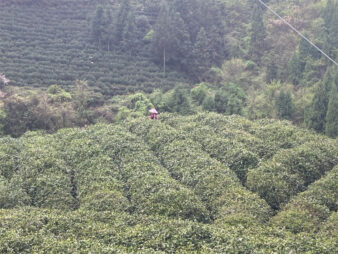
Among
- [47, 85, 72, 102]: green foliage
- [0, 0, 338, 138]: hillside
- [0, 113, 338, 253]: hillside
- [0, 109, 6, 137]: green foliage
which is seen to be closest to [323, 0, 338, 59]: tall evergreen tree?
[0, 0, 338, 138]: hillside

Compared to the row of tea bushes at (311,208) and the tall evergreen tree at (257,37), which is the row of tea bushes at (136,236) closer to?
the row of tea bushes at (311,208)

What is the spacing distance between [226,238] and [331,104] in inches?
416

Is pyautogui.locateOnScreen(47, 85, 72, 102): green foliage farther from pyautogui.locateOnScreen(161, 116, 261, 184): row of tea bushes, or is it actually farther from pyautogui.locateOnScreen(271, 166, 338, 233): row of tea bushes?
pyautogui.locateOnScreen(271, 166, 338, 233): row of tea bushes

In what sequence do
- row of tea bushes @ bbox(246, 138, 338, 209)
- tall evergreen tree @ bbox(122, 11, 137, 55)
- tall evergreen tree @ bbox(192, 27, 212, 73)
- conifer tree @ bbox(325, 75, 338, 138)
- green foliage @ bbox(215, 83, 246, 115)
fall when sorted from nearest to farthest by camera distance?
row of tea bushes @ bbox(246, 138, 338, 209) → conifer tree @ bbox(325, 75, 338, 138) → green foliage @ bbox(215, 83, 246, 115) → tall evergreen tree @ bbox(192, 27, 212, 73) → tall evergreen tree @ bbox(122, 11, 137, 55)

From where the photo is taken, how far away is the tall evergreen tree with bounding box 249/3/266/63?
25688 mm

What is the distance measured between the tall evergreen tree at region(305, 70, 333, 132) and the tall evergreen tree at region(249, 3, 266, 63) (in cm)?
882

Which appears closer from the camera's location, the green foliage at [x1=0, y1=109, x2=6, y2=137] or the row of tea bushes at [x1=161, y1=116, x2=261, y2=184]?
the row of tea bushes at [x1=161, y1=116, x2=261, y2=184]

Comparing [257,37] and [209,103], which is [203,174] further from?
[257,37]

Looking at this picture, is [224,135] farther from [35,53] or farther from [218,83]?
[35,53]

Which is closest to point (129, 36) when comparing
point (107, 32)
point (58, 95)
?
point (107, 32)

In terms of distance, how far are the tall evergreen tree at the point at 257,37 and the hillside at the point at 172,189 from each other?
416 inches

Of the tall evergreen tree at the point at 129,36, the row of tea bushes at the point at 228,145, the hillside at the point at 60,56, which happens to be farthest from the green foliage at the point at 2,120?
the tall evergreen tree at the point at 129,36


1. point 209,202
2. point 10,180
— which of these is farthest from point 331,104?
point 10,180

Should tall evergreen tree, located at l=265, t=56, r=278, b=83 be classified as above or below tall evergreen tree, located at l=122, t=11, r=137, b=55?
below
